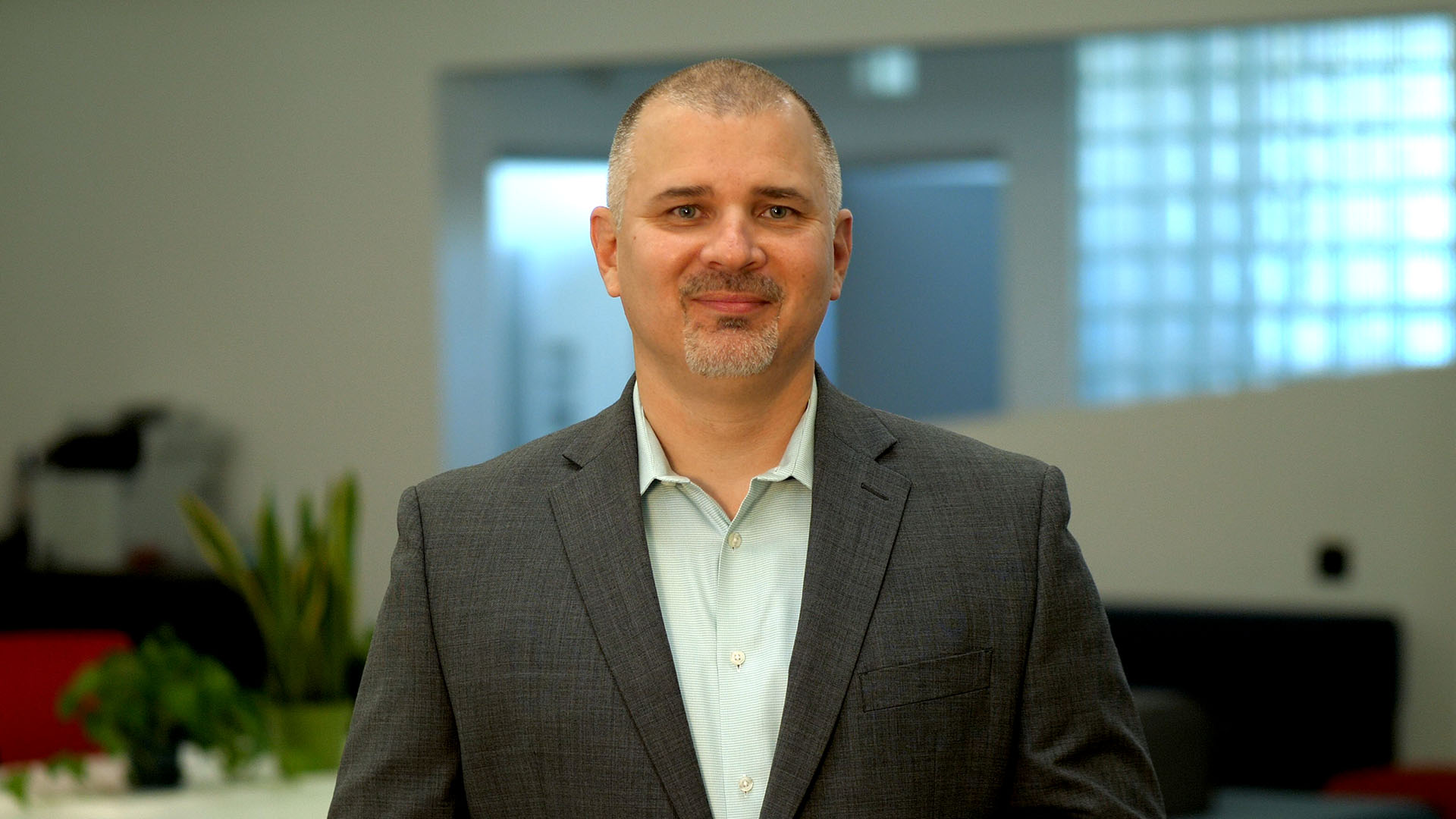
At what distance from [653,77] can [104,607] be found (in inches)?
107

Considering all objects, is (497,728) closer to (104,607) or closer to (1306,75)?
(1306,75)

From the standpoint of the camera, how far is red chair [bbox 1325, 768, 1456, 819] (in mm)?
3770

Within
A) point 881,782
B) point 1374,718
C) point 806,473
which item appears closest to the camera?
point 881,782

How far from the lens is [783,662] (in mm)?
1278

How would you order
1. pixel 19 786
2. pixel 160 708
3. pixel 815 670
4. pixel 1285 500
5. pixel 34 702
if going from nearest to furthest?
pixel 815 670, pixel 19 786, pixel 160 708, pixel 34 702, pixel 1285 500

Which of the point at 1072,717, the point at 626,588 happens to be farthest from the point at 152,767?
the point at 1072,717

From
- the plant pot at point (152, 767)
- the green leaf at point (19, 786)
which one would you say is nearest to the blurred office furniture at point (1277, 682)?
the plant pot at point (152, 767)

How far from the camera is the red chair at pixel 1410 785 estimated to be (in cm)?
377

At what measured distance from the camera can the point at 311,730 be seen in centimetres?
247

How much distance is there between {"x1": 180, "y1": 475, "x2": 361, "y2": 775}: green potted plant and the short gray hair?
137cm

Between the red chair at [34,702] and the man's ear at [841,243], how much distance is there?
7.43 feet

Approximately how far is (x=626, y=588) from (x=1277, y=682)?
3516 mm

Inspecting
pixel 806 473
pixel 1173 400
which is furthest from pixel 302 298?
pixel 806 473

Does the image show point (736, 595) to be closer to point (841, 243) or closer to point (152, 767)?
point (841, 243)
